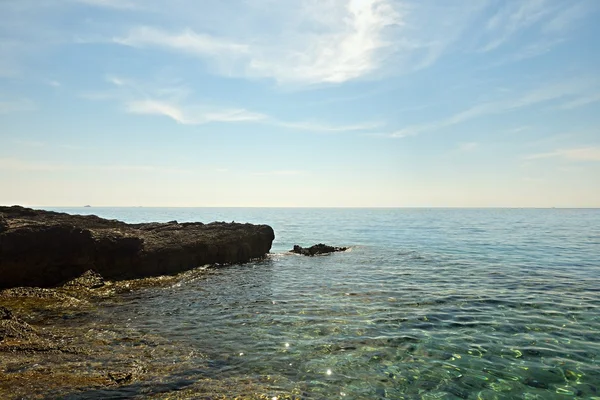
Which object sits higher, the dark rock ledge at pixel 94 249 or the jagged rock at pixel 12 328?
the dark rock ledge at pixel 94 249

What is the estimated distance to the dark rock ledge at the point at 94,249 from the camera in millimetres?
15812

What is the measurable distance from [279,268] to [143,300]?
10.6 metres

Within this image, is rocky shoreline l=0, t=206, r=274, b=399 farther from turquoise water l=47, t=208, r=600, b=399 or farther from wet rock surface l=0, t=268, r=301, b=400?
turquoise water l=47, t=208, r=600, b=399

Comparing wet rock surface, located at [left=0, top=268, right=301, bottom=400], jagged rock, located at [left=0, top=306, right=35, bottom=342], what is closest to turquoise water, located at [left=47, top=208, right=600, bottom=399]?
wet rock surface, located at [left=0, top=268, right=301, bottom=400]

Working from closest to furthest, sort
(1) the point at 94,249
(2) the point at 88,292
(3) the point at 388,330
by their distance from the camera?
(3) the point at 388,330, (2) the point at 88,292, (1) the point at 94,249

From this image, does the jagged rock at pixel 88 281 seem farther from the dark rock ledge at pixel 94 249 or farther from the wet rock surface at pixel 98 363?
the wet rock surface at pixel 98 363

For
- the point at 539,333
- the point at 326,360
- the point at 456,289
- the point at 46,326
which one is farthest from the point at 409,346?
the point at 46,326

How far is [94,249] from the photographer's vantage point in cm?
1805

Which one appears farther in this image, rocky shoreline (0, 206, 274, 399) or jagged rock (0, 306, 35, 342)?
jagged rock (0, 306, 35, 342)

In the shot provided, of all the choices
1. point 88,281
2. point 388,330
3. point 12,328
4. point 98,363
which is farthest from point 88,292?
point 388,330

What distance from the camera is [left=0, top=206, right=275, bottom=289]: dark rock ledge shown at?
51.9 feet

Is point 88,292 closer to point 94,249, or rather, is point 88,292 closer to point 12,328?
point 94,249

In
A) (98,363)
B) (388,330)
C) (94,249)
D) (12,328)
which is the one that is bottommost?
(388,330)

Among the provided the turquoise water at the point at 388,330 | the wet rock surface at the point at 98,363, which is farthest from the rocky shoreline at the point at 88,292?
the turquoise water at the point at 388,330
